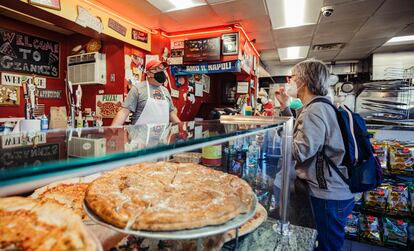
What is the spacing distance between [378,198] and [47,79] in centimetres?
529

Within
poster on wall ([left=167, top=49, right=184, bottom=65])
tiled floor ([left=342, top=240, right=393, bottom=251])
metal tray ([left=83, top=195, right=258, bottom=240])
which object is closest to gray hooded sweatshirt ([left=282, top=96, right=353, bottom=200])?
metal tray ([left=83, top=195, right=258, bottom=240])

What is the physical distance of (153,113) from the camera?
2.53 meters

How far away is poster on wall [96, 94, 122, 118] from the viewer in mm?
4105

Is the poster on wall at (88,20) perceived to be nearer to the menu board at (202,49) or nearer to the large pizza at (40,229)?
the menu board at (202,49)

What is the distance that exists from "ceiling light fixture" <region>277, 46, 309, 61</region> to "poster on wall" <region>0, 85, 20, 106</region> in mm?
5592

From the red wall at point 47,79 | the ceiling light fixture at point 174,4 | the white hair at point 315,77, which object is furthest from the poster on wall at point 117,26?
the white hair at point 315,77

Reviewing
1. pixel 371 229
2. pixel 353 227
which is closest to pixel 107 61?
pixel 353 227

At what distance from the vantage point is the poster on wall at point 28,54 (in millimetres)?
3676

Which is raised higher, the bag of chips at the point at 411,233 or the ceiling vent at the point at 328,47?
the ceiling vent at the point at 328,47

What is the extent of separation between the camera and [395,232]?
2.40 meters

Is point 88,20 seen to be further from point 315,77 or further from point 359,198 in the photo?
point 359,198

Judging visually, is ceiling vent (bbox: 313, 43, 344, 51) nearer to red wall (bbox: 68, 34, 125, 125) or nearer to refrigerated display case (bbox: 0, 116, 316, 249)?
red wall (bbox: 68, 34, 125, 125)

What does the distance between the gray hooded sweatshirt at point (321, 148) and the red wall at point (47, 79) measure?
4.31 meters

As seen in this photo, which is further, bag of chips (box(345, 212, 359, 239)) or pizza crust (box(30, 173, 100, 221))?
bag of chips (box(345, 212, 359, 239))
